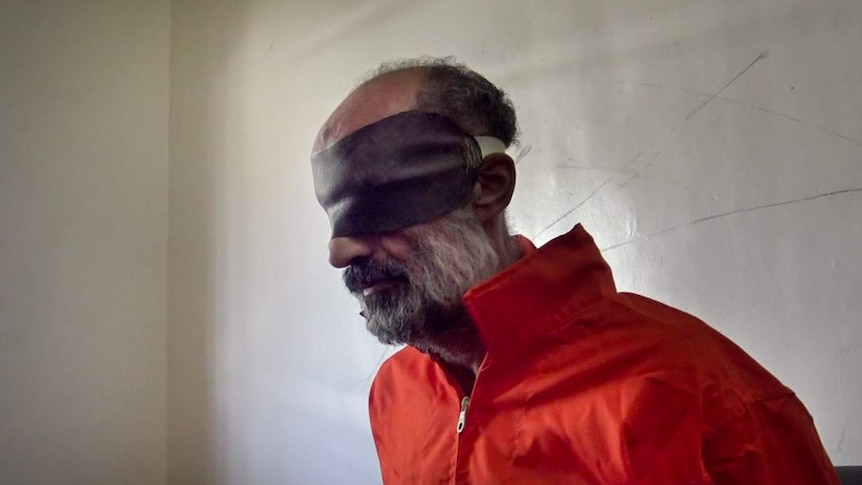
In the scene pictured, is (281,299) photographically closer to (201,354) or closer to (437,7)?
(201,354)

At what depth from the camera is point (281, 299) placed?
1.46 meters

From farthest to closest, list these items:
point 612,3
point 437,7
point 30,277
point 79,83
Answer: point 79,83, point 30,277, point 437,7, point 612,3

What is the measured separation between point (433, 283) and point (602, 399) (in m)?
0.22

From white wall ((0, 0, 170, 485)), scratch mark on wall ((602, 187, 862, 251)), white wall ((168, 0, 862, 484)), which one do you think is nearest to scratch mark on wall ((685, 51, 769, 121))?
white wall ((168, 0, 862, 484))

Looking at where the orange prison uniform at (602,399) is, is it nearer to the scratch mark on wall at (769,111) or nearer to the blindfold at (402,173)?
the blindfold at (402,173)

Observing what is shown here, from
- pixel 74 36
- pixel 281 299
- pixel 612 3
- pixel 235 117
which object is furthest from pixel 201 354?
pixel 612 3

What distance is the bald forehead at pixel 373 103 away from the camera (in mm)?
708

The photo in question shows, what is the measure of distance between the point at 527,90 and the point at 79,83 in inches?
47.3

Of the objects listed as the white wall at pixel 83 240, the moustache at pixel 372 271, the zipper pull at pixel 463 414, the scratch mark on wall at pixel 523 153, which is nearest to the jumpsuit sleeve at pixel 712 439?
the zipper pull at pixel 463 414

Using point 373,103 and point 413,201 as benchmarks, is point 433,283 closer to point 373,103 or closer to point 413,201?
point 413,201

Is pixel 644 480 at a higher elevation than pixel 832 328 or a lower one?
lower

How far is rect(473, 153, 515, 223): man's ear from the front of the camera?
2.36 feet

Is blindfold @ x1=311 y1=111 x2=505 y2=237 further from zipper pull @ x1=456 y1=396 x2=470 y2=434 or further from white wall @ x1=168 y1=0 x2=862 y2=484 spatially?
white wall @ x1=168 y1=0 x2=862 y2=484

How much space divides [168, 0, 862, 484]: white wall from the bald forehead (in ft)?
1.20
